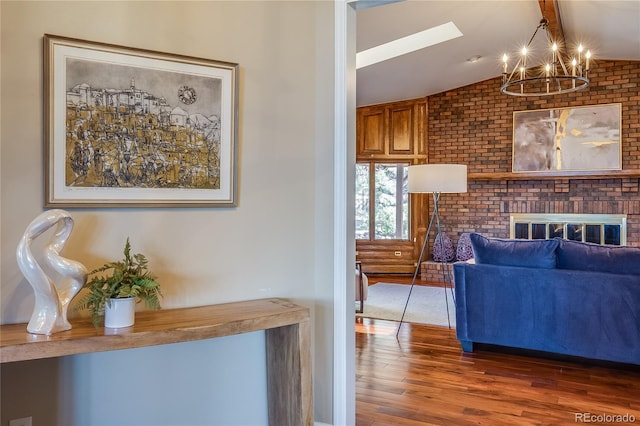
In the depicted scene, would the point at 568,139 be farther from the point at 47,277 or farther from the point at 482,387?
the point at 47,277

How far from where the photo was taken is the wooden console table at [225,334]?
150cm

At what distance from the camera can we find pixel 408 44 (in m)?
5.72

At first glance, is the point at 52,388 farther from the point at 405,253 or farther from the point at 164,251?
the point at 405,253

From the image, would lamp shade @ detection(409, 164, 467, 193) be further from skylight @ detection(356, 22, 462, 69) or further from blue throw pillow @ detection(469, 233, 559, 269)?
skylight @ detection(356, 22, 462, 69)

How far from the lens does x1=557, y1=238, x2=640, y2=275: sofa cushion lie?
318 centimetres

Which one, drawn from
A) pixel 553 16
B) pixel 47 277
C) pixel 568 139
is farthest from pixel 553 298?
pixel 568 139

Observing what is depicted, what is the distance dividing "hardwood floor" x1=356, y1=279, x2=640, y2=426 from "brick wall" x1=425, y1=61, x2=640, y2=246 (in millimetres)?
3975

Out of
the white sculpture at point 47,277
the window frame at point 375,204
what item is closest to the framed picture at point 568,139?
the window frame at point 375,204

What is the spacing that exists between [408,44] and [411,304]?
309cm

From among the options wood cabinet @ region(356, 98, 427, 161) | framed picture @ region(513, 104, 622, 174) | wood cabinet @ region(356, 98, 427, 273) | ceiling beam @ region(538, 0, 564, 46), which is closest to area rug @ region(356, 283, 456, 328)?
wood cabinet @ region(356, 98, 427, 273)

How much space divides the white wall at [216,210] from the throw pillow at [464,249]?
541 centimetres

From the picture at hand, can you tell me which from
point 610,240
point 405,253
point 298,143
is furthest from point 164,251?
point 610,240

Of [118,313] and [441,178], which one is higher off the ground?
[441,178]

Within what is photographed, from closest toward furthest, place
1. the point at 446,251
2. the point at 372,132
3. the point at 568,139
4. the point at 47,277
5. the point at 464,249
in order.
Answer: the point at 47,277 → the point at 568,139 → the point at 464,249 → the point at 446,251 → the point at 372,132
